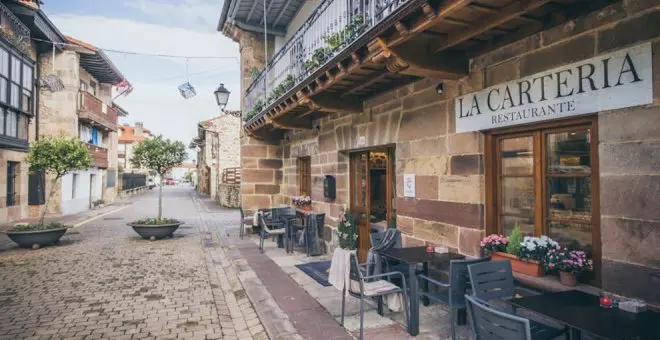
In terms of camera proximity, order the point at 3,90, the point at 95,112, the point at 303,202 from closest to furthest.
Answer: the point at 303,202 → the point at 3,90 → the point at 95,112

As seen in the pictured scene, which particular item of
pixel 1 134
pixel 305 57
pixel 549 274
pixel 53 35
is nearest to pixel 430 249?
pixel 549 274

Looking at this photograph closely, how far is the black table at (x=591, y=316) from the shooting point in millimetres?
2051

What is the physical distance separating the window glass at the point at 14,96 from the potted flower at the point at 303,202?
993cm

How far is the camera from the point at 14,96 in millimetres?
11891

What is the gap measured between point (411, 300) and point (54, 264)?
22.9 feet

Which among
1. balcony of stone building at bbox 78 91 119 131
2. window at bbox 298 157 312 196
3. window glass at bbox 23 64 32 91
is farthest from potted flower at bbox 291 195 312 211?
balcony of stone building at bbox 78 91 119 131

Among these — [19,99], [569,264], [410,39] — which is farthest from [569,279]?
[19,99]

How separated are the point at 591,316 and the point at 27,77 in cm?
1656

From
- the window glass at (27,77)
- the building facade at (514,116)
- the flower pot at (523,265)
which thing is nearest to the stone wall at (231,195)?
the window glass at (27,77)

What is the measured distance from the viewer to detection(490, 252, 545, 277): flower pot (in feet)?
10.5

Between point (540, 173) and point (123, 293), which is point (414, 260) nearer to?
point (540, 173)

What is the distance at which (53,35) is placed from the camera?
15.8 meters

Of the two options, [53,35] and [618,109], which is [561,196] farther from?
[53,35]

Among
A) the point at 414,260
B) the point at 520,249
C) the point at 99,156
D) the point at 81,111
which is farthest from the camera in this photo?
the point at 99,156
